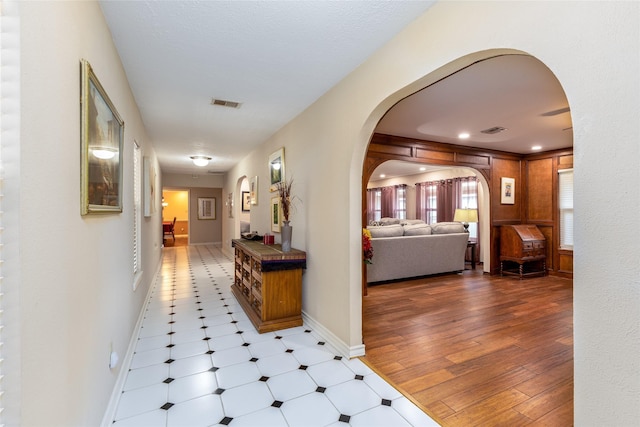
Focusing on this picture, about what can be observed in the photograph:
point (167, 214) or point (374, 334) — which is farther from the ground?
point (167, 214)

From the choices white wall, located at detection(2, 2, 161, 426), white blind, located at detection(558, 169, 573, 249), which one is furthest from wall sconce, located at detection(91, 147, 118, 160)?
white blind, located at detection(558, 169, 573, 249)

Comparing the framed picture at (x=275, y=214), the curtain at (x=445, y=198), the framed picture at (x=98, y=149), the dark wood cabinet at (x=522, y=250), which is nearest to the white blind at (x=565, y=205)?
the dark wood cabinet at (x=522, y=250)

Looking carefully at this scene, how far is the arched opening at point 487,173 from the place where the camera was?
2.54 meters

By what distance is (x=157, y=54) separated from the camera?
7.85 ft

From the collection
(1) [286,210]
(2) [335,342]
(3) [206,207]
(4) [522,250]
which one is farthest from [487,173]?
(3) [206,207]

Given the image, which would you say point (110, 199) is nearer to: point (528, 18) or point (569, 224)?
point (528, 18)

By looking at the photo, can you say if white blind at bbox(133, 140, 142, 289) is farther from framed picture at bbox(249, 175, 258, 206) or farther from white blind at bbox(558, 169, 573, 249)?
white blind at bbox(558, 169, 573, 249)

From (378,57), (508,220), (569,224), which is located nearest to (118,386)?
(378,57)

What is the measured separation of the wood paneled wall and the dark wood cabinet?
145 millimetres

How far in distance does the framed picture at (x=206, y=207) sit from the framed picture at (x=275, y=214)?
8.23m

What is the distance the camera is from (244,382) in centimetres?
232

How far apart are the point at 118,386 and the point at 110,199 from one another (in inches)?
54.1

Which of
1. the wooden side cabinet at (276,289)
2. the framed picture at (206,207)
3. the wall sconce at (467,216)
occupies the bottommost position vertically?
the wooden side cabinet at (276,289)

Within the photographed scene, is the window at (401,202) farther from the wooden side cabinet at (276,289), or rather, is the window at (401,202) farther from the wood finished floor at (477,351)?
the wooden side cabinet at (276,289)
